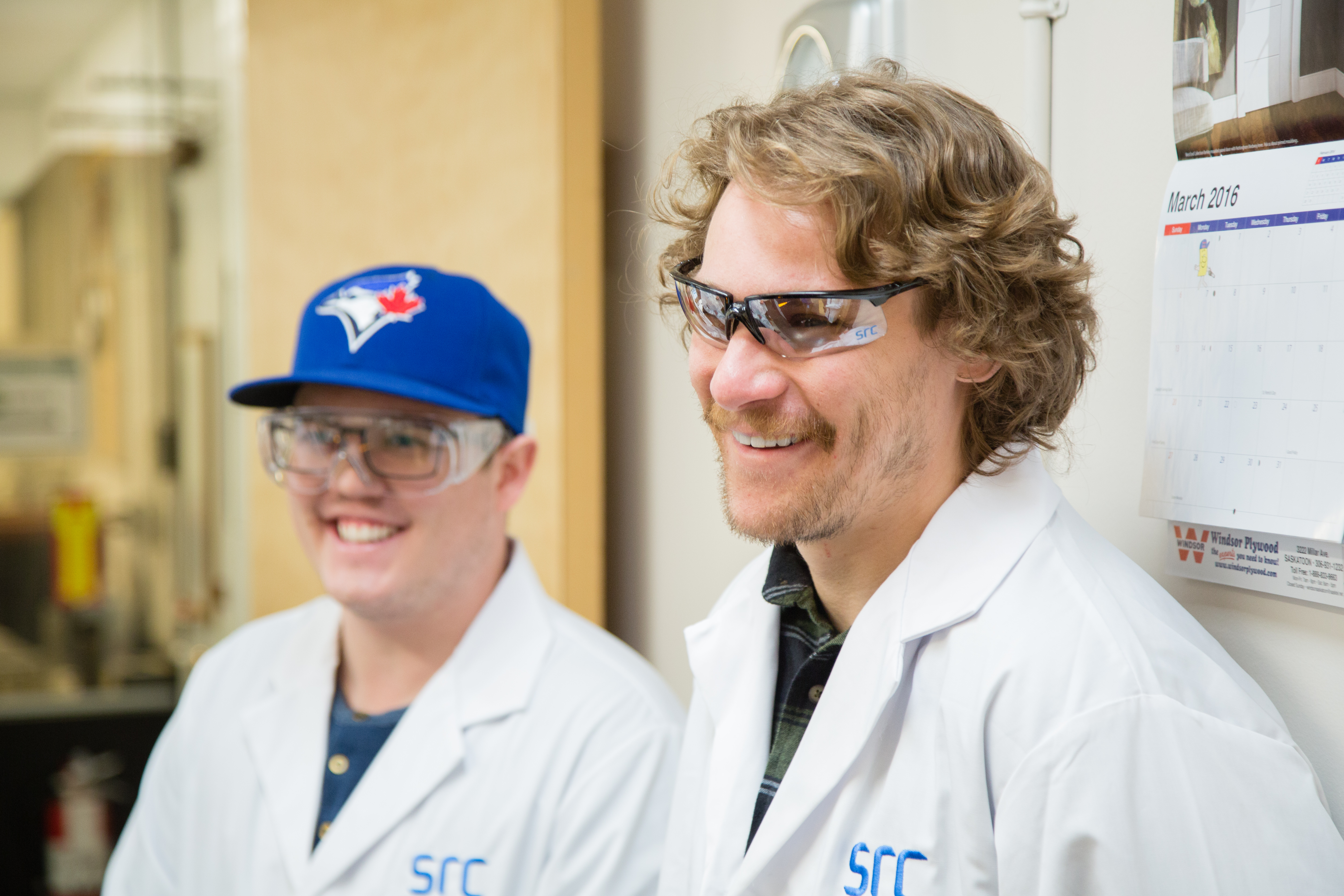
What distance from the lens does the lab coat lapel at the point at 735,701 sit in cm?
113

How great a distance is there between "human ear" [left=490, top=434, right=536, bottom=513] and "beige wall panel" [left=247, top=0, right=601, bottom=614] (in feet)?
1.93

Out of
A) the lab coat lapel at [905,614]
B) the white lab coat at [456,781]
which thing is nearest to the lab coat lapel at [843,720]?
the lab coat lapel at [905,614]

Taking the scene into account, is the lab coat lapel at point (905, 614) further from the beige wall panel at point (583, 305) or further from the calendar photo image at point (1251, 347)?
the beige wall panel at point (583, 305)

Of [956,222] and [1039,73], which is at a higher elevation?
[1039,73]

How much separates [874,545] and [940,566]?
90mm

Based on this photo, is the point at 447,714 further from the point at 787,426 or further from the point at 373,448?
the point at 787,426

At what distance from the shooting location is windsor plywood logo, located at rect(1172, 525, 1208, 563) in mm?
1061

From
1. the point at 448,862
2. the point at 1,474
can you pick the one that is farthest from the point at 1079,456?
the point at 1,474

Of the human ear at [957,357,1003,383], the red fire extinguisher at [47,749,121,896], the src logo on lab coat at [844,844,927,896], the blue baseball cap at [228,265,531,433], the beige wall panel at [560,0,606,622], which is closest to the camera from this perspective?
the src logo on lab coat at [844,844,927,896]

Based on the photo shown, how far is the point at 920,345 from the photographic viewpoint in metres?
1.03

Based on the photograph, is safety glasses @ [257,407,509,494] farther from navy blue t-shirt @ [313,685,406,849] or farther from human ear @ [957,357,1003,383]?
human ear @ [957,357,1003,383]

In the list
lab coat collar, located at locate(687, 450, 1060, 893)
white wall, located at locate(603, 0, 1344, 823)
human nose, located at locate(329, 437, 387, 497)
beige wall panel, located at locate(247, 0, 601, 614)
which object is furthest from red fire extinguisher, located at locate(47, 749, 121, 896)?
lab coat collar, located at locate(687, 450, 1060, 893)

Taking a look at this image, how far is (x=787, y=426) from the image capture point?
1031 mm

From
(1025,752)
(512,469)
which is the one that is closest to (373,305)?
(512,469)
